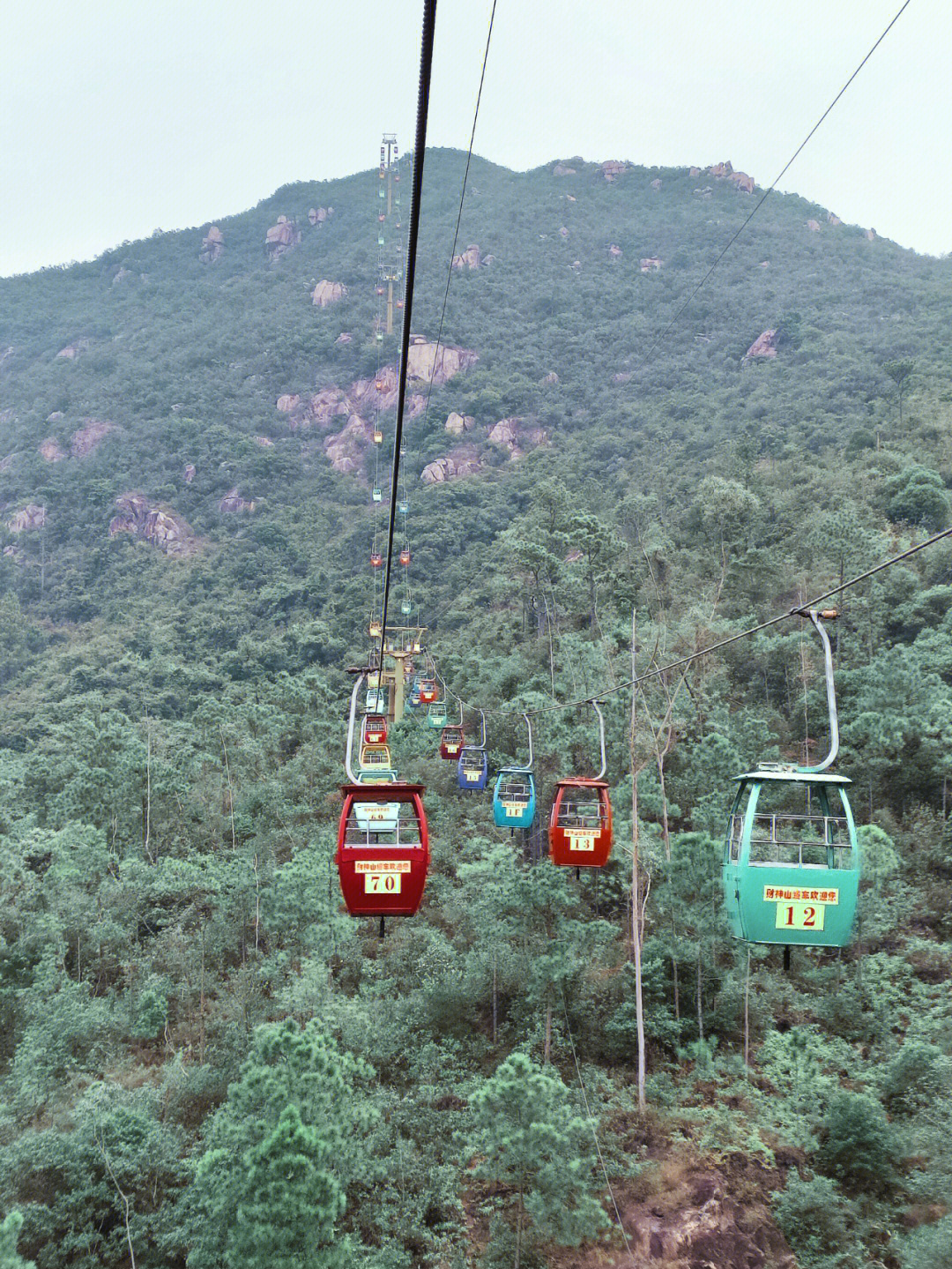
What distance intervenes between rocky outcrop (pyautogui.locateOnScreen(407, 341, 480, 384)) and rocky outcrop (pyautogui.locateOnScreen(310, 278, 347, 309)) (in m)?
24.2

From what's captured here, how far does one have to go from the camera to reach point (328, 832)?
2403 cm

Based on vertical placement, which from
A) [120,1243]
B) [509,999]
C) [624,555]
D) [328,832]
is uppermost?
[624,555]

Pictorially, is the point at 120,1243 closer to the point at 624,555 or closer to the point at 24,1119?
the point at 24,1119

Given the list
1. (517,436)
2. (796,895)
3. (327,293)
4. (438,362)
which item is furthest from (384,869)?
(327,293)

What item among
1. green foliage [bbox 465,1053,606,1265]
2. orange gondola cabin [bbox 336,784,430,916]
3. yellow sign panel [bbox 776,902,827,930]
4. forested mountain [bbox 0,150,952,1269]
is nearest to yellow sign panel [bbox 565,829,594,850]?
green foliage [bbox 465,1053,606,1265]

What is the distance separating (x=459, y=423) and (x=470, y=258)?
4263 centimetres

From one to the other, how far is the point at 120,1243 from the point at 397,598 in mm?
37374

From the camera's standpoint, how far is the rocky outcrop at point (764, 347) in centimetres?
7106

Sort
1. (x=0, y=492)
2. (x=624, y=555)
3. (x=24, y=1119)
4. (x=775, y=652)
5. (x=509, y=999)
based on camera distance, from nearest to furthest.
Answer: (x=24, y=1119) → (x=509, y=999) → (x=775, y=652) → (x=624, y=555) → (x=0, y=492)

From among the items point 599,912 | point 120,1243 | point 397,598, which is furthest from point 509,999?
point 397,598

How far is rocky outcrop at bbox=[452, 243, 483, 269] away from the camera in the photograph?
109 meters

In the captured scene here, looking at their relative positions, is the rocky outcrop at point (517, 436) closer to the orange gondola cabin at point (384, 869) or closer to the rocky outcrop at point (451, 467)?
the rocky outcrop at point (451, 467)

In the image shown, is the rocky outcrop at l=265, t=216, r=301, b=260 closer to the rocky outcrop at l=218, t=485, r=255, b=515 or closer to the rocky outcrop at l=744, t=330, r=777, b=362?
the rocky outcrop at l=218, t=485, r=255, b=515

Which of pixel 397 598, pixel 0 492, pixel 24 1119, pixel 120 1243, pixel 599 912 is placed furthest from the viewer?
pixel 0 492
